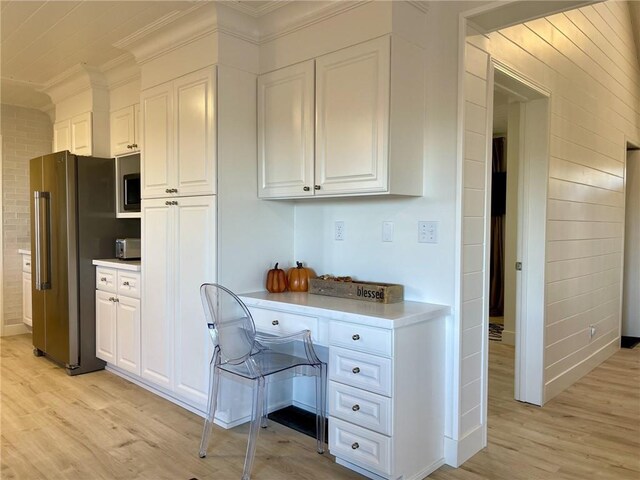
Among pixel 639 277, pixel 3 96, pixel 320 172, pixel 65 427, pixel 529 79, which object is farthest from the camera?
pixel 639 277

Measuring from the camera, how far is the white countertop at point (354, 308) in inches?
82.7

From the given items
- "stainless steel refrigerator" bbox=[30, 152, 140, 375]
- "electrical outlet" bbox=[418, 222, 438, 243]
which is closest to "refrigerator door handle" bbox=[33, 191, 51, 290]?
"stainless steel refrigerator" bbox=[30, 152, 140, 375]

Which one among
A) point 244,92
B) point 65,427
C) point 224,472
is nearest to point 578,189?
point 244,92

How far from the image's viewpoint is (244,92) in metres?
2.89

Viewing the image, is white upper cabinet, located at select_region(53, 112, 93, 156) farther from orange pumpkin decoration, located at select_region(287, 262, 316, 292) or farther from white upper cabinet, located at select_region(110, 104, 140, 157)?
orange pumpkin decoration, located at select_region(287, 262, 316, 292)

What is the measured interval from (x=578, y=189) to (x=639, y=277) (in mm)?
2316

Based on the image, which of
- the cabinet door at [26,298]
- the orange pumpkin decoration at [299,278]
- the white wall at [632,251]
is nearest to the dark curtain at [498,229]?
the white wall at [632,251]

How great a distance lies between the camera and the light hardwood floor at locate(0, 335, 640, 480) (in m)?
2.34

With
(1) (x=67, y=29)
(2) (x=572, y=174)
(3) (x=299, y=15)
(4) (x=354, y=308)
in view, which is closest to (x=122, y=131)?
(1) (x=67, y=29)

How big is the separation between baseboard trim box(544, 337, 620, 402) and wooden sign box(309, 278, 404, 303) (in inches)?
62.9

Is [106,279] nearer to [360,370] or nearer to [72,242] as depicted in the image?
[72,242]

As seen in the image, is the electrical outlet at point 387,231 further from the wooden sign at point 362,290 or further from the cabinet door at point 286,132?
the cabinet door at point 286,132

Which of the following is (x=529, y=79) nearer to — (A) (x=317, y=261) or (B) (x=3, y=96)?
(A) (x=317, y=261)

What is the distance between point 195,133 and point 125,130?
134cm
